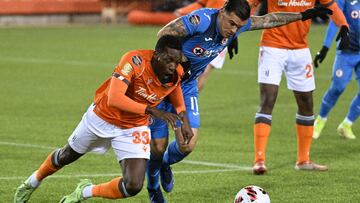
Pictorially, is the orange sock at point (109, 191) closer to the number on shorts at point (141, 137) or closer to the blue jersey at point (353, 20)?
the number on shorts at point (141, 137)

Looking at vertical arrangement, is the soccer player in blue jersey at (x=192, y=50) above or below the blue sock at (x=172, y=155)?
above

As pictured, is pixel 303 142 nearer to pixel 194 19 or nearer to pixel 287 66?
pixel 287 66

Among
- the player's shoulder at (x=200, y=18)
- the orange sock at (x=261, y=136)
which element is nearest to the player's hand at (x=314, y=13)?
the player's shoulder at (x=200, y=18)

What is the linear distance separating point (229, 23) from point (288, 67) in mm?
2517

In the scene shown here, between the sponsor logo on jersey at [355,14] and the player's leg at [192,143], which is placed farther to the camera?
the sponsor logo on jersey at [355,14]

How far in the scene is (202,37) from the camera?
30.0 feet

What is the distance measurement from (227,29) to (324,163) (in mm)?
3378

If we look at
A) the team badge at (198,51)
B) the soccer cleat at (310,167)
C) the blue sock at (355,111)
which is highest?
the team badge at (198,51)

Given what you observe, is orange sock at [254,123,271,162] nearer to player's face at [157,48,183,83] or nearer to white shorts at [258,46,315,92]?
white shorts at [258,46,315,92]

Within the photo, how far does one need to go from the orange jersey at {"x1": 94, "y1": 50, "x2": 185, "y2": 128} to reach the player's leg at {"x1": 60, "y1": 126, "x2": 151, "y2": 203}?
0.09 metres

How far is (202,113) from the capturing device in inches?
642

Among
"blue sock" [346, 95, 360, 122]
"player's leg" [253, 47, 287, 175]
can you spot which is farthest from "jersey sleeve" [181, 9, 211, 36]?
"blue sock" [346, 95, 360, 122]

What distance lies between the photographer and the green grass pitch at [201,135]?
10.1 meters

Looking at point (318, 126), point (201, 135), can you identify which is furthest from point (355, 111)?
point (201, 135)
